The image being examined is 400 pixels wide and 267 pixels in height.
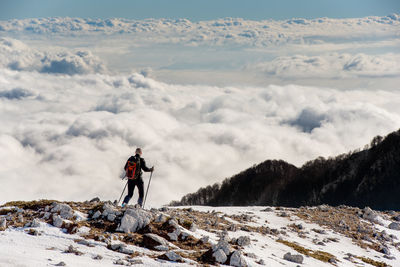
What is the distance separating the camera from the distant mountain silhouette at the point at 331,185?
5344 inches

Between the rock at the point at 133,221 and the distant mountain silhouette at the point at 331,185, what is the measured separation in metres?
119

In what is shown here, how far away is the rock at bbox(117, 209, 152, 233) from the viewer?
49.1ft

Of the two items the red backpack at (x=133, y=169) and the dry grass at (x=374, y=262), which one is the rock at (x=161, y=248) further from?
the dry grass at (x=374, y=262)

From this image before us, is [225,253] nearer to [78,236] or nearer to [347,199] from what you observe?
[78,236]

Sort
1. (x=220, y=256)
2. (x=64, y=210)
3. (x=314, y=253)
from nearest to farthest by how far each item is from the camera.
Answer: (x=220, y=256) → (x=64, y=210) → (x=314, y=253)

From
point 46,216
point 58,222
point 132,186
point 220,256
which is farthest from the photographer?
point 132,186

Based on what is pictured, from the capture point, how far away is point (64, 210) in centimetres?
1578

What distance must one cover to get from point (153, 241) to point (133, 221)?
168 centimetres

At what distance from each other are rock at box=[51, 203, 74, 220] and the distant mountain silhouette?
121 meters

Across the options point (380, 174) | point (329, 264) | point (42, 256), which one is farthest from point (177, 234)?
point (380, 174)

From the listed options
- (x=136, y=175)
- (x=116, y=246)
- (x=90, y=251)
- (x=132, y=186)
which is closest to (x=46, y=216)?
(x=90, y=251)

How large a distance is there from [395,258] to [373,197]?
123005 mm

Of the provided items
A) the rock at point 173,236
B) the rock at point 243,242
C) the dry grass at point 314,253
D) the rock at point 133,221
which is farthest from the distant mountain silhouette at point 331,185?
the rock at point 133,221

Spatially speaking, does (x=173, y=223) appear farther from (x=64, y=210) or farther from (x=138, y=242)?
(x=64, y=210)
